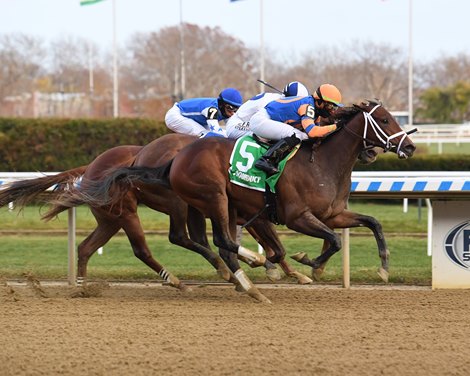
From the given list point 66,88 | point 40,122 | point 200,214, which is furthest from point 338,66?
point 200,214

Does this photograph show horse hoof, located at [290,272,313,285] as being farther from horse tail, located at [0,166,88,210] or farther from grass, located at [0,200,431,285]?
horse tail, located at [0,166,88,210]

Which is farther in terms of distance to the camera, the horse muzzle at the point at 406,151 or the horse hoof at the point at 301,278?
the horse hoof at the point at 301,278

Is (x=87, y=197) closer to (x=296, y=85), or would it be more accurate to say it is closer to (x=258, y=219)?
(x=258, y=219)

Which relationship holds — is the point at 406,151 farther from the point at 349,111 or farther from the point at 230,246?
the point at 230,246

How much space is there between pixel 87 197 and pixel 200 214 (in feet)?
3.26

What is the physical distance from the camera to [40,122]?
1992 centimetres

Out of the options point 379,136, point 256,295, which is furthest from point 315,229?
point 379,136

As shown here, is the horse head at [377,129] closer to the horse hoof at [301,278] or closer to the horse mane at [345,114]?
the horse mane at [345,114]

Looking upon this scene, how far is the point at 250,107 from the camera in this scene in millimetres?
7738

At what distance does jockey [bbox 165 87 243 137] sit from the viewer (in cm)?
826

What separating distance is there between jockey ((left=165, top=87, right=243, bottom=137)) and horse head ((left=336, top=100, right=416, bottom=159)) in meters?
1.28

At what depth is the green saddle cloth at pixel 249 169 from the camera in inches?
281

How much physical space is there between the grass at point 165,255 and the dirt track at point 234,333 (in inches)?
46.2

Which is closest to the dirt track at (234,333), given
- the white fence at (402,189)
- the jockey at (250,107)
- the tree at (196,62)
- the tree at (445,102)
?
the white fence at (402,189)
